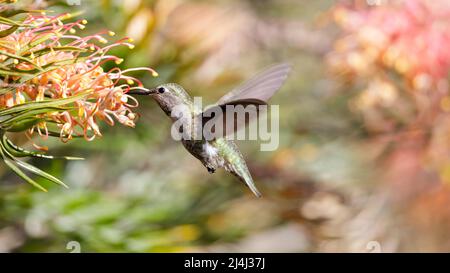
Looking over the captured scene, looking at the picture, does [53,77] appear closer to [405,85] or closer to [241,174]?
[241,174]

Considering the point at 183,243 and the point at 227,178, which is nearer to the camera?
the point at 183,243

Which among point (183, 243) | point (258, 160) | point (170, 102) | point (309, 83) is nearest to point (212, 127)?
point (170, 102)

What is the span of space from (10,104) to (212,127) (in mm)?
262

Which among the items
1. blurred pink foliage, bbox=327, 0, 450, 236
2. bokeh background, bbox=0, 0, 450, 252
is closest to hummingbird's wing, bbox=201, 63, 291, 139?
bokeh background, bbox=0, 0, 450, 252

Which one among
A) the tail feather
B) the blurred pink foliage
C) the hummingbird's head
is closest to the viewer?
the hummingbird's head

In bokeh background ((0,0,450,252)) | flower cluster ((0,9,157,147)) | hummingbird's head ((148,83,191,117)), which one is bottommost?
flower cluster ((0,9,157,147))

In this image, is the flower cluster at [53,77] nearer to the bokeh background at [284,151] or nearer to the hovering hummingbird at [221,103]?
the hovering hummingbird at [221,103]

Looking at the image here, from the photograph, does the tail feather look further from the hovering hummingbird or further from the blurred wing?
the blurred wing

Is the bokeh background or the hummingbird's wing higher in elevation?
the bokeh background

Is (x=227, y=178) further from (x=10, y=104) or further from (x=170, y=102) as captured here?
(x=10, y=104)

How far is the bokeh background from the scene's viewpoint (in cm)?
138

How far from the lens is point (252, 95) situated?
83 cm

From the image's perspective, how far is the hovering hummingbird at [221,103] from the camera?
2.72 ft

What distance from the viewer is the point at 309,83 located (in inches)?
85.2
